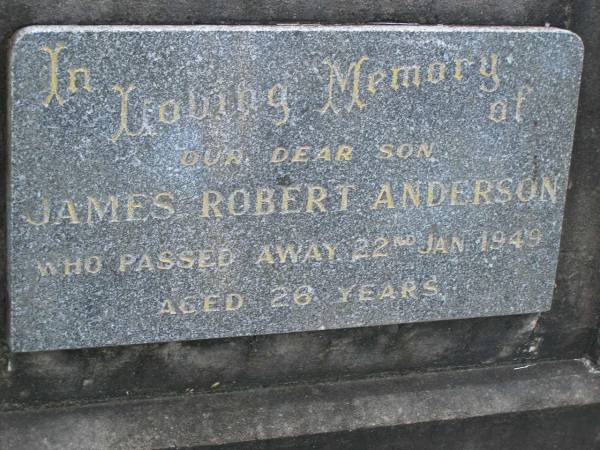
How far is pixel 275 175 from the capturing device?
9.95ft

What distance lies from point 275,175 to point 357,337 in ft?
2.49

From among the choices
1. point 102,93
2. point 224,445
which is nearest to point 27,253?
point 102,93

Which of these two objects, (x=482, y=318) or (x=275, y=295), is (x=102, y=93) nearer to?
(x=275, y=295)

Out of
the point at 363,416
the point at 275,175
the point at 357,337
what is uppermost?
the point at 275,175

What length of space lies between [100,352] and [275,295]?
620 mm

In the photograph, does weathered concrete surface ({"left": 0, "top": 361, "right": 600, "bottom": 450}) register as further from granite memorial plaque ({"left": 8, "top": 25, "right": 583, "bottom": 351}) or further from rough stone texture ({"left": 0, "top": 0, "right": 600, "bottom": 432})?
granite memorial plaque ({"left": 8, "top": 25, "right": 583, "bottom": 351})

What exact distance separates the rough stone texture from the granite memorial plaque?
0.10m

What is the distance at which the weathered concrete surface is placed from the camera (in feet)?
10.4

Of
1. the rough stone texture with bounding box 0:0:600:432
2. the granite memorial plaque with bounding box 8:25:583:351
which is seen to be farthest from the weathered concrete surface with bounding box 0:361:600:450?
the granite memorial plaque with bounding box 8:25:583:351

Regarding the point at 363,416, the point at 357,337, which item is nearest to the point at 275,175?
the point at 357,337

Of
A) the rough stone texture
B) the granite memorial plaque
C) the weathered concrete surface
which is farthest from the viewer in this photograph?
the weathered concrete surface

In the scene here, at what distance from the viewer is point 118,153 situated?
2863mm

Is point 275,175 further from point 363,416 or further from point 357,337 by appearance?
point 363,416

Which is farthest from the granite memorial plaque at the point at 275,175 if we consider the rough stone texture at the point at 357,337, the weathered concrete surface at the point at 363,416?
the weathered concrete surface at the point at 363,416
